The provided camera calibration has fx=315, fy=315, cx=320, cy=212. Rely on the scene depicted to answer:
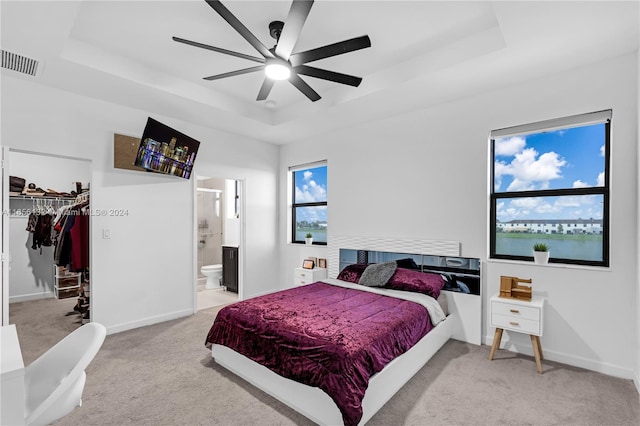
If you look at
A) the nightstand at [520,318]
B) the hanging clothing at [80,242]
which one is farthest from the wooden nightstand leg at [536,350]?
the hanging clothing at [80,242]

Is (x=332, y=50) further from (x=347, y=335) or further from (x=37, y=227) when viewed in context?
(x=37, y=227)

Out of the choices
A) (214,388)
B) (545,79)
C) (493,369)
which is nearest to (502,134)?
(545,79)

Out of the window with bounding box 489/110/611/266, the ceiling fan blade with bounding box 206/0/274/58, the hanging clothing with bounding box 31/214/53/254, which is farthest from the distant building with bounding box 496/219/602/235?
the hanging clothing with bounding box 31/214/53/254

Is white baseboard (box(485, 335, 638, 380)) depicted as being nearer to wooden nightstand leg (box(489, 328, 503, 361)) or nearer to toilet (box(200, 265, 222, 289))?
wooden nightstand leg (box(489, 328, 503, 361))

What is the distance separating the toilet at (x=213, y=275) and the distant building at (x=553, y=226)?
15.5 feet

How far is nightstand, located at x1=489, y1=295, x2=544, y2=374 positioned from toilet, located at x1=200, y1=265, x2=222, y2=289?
4.67 meters

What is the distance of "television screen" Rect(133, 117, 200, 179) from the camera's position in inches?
144

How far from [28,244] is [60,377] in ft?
15.4

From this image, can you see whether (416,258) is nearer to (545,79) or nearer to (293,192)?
(545,79)

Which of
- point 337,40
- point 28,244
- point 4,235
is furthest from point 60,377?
point 28,244

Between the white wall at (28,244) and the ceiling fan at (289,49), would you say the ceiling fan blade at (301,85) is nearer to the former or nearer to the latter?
the ceiling fan at (289,49)

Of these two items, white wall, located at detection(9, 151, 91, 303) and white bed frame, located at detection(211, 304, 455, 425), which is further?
white wall, located at detection(9, 151, 91, 303)

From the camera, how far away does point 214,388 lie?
2.46m

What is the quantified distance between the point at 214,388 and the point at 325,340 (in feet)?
3.48
